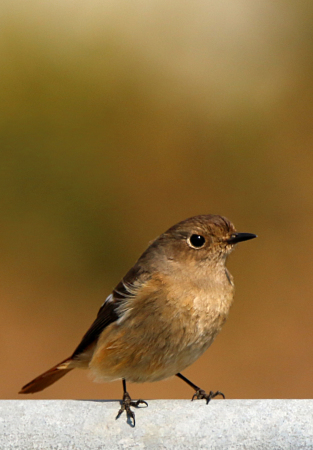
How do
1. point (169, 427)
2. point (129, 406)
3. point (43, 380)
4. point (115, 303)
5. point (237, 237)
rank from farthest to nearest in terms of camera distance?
1. point (43, 380)
2. point (115, 303)
3. point (237, 237)
4. point (129, 406)
5. point (169, 427)

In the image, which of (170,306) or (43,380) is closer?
(170,306)

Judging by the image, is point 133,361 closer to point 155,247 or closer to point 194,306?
point 194,306

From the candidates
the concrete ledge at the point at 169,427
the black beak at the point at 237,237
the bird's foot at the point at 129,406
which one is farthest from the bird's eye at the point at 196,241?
the concrete ledge at the point at 169,427

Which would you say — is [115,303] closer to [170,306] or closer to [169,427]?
[170,306]

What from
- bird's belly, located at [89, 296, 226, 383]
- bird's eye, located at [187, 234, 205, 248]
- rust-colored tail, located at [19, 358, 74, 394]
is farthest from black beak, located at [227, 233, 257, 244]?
rust-colored tail, located at [19, 358, 74, 394]

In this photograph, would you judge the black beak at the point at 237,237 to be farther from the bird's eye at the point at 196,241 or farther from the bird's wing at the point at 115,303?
the bird's wing at the point at 115,303

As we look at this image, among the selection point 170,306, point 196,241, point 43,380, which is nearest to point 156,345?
point 170,306

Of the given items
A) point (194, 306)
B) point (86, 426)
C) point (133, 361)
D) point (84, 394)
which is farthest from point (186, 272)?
point (84, 394)

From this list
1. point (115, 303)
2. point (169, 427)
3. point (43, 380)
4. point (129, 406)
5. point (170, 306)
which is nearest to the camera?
point (169, 427)
